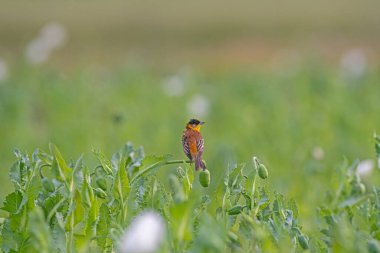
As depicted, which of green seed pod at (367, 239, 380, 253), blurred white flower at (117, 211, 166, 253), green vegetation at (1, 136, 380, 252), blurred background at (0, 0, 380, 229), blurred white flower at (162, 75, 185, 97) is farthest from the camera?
blurred white flower at (162, 75, 185, 97)

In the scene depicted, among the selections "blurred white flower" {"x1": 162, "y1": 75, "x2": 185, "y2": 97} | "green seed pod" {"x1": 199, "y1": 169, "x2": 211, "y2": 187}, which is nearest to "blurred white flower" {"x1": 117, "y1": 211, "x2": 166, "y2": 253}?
"green seed pod" {"x1": 199, "y1": 169, "x2": 211, "y2": 187}

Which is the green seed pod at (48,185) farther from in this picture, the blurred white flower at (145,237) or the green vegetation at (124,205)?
the blurred white flower at (145,237)

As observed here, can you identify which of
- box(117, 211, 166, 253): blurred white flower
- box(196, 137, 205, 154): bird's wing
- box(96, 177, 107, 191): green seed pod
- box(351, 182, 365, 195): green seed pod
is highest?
box(351, 182, 365, 195): green seed pod

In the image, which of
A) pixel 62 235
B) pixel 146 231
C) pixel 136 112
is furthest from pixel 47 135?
pixel 146 231

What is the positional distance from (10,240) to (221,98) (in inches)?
316

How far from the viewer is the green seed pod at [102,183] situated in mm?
3006

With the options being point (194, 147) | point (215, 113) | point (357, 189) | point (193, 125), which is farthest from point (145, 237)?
point (215, 113)

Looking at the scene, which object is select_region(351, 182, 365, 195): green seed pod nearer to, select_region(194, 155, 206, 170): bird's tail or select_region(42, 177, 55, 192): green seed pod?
select_region(194, 155, 206, 170): bird's tail

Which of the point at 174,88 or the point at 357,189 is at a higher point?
the point at 174,88

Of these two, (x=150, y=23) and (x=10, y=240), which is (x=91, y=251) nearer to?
(x=10, y=240)

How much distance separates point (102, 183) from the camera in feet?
9.93

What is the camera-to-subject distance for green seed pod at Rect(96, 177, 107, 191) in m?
3.01

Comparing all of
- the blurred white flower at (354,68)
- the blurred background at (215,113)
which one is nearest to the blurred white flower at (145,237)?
the blurred background at (215,113)

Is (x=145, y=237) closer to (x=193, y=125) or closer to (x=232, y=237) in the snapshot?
(x=232, y=237)
